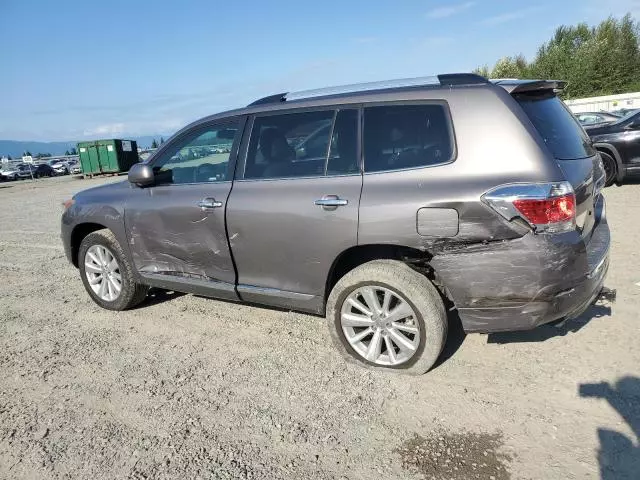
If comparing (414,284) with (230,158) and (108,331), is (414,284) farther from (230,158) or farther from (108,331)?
(108,331)

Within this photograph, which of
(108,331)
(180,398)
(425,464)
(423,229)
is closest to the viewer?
(425,464)

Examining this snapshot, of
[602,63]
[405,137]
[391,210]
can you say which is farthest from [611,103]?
[391,210]

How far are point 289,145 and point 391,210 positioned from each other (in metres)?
1.07

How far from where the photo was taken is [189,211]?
392 cm

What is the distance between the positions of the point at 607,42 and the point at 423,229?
50.8m

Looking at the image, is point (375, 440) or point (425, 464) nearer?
point (425, 464)

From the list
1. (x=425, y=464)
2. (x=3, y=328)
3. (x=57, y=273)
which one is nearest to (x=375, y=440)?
(x=425, y=464)

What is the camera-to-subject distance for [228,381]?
3342 millimetres

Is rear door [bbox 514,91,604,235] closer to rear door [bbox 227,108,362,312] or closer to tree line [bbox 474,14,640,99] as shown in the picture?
rear door [bbox 227,108,362,312]

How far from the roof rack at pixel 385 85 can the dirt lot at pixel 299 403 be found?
189 cm

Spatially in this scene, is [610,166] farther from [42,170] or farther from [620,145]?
[42,170]

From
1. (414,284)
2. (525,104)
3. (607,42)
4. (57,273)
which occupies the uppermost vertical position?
(607,42)

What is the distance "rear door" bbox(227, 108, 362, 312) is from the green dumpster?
30774mm

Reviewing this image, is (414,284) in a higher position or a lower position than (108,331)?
higher
